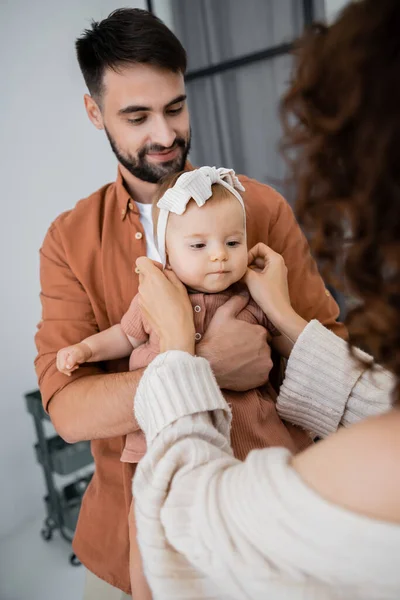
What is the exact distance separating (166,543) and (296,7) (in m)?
2.79

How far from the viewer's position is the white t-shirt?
1587mm

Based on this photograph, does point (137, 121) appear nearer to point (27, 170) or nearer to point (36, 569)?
point (27, 170)

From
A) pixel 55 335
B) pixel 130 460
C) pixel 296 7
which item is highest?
pixel 296 7

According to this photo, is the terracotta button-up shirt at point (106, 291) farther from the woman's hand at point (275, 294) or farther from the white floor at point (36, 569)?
the white floor at point (36, 569)

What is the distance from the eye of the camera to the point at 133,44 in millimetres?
1534

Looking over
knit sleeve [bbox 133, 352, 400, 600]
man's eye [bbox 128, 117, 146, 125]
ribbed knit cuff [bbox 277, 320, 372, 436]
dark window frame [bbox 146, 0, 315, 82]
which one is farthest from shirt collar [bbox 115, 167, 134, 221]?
dark window frame [bbox 146, 0, 315, 82]

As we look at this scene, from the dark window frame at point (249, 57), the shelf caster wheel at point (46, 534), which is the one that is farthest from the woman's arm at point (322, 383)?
the shelf caster wheel at point (46, 534)

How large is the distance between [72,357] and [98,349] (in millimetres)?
79

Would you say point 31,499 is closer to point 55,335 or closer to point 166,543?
point 55,335

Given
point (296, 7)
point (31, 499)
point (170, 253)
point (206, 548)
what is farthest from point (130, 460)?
point (296, 7)

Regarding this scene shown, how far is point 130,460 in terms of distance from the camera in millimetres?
1309

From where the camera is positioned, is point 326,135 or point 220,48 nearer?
point 326,135

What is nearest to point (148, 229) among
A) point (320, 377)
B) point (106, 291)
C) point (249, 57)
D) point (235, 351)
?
point (106, 291)

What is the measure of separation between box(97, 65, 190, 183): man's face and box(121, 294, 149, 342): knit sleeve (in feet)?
1.55
